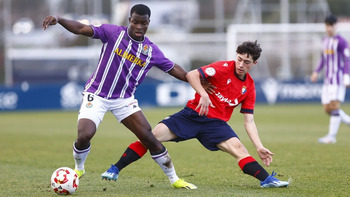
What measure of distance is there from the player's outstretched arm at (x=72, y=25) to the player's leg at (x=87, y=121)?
0.79m

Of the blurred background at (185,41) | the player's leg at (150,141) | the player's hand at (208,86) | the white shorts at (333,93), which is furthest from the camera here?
the blurred background at (185,41)

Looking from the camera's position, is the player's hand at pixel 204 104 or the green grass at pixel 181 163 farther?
the green grass at pixel 181 163

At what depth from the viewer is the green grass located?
762 centimetres

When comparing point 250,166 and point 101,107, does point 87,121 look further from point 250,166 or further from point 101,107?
point 250,166

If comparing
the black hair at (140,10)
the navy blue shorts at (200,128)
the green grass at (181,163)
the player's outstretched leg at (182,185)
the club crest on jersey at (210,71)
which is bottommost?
the green grass at (181,163)

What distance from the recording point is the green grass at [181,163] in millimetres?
7621

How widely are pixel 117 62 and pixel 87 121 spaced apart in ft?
2.69

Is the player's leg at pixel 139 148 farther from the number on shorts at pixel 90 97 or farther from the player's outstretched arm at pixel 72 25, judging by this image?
the player's outstretched arm at pixel 72 25

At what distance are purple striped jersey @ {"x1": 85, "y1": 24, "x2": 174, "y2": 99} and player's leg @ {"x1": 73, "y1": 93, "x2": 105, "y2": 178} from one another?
0.12 m

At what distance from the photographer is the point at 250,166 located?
7625 mm

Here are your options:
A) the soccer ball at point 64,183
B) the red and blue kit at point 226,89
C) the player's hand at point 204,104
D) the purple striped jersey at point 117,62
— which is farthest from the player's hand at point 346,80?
the soccer ball at point 64,183

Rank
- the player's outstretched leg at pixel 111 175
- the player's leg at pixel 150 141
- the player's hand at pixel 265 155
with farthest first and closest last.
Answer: the player's outstretched leg at pixel 111 175
the player's leg at pixel 150 141
the player's hand at pixel 265 155

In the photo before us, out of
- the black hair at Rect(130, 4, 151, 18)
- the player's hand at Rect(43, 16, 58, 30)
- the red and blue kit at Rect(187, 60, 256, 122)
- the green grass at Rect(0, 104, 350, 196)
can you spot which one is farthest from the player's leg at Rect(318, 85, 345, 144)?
the player's hand at Rect(43, 16, 58, 30)

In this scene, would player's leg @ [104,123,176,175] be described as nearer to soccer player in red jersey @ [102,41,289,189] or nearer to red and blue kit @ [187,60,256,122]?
soccer player in red jersey @ [102,41,289,189]
